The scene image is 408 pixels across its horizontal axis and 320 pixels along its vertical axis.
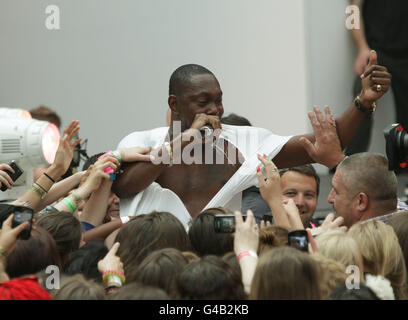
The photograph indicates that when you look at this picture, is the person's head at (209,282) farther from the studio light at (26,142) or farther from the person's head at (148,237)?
the studio light at (26,142)

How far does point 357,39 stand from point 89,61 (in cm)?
203

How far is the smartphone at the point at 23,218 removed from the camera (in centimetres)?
221

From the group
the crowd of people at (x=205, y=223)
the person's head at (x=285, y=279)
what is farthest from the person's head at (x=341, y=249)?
the person's head at (x=285, y=279)

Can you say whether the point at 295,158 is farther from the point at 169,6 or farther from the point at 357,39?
the point at 169,6

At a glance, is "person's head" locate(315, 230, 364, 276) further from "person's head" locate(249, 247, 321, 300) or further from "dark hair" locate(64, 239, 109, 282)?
"dark hair" locate(64, 239, 109, 282)

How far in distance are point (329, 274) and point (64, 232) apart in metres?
0.95

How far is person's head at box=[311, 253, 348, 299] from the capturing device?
6.80 ft

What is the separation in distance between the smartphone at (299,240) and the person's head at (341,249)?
0.12 m

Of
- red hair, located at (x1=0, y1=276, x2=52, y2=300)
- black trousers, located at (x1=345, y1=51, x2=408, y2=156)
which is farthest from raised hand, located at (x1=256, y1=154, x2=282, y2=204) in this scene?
black trousers, located at (x1=345, y1=51, x2=408, y2=156)

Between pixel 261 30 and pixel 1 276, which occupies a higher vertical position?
pixel 261 30

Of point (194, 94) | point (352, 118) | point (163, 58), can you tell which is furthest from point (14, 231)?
point (163, 58)

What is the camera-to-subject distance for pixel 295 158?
9.96 feet
